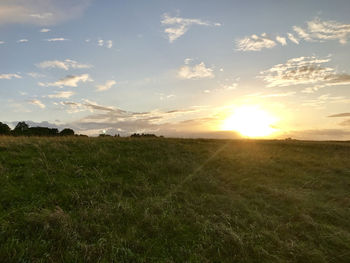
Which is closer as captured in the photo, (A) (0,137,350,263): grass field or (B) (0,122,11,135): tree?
(A) (0,137,350,263): grass field

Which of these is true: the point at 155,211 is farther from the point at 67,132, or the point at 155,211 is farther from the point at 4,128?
the point at 4,128

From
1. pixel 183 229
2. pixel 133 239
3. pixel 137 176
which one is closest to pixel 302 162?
pixel 137 176

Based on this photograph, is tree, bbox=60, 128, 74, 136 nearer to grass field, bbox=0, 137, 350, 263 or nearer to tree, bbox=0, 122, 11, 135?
tree, bbox=0, 122, 11, 135

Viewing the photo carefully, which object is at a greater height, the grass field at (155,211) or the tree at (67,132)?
the tree at (67,132)

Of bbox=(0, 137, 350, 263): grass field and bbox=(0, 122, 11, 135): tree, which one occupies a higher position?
bbox=(0, 122, 11, 135): tree

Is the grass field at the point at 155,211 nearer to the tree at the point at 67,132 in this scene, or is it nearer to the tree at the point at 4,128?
the tree at the point at 67,132

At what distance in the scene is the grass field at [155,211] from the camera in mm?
6270

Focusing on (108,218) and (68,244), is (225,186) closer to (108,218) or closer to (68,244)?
(108,218)

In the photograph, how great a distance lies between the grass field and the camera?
627cm

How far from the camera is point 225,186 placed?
44.0 feet

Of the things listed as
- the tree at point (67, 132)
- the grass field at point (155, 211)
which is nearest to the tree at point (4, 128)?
the tree at point (67, 132)

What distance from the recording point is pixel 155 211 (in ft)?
27.6

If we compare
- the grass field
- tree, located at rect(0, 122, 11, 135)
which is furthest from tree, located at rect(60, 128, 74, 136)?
the grass field

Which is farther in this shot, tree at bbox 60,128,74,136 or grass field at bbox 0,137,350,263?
tree at bbox 60,128,74,136
